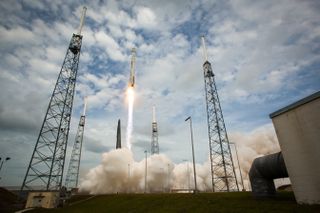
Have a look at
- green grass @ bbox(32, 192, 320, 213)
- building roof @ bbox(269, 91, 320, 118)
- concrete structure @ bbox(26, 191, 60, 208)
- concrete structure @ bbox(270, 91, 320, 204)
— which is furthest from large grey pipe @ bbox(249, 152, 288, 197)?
concrete structure @ bbox(26, 191, 60, 208)

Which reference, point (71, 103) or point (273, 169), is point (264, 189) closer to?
point (273, 169)

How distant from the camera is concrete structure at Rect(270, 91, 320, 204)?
51.0ft

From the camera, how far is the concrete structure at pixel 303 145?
15531 mm

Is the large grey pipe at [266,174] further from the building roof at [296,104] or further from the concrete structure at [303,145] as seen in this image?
the building roof at [296,104]

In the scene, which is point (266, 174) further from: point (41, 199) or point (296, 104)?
point (41, 199)

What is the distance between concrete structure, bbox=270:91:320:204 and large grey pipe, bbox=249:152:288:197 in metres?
2.76

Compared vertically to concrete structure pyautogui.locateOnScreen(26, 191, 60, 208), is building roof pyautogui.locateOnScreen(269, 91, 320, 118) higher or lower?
higher

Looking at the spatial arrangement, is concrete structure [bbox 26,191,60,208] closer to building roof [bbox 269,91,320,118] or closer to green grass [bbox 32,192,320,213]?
green grass [bbox 32,192,320,213]

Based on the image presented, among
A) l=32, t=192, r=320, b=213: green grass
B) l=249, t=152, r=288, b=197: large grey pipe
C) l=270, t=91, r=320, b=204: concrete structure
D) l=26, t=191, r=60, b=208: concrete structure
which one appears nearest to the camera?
l=270, t=91, r=320, b=204: concrete structure

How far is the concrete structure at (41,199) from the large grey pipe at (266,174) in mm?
39819

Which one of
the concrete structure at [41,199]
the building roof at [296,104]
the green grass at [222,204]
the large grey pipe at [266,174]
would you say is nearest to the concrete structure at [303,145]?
the building roof at [296,104]

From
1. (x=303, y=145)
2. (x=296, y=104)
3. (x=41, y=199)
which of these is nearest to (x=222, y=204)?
(x=303, y=145)

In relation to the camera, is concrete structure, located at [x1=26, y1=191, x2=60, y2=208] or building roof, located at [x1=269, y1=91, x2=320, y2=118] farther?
concrete structure, located at [x1=26, y1=191, x2=60, y2=208]

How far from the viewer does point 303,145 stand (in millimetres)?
16484
